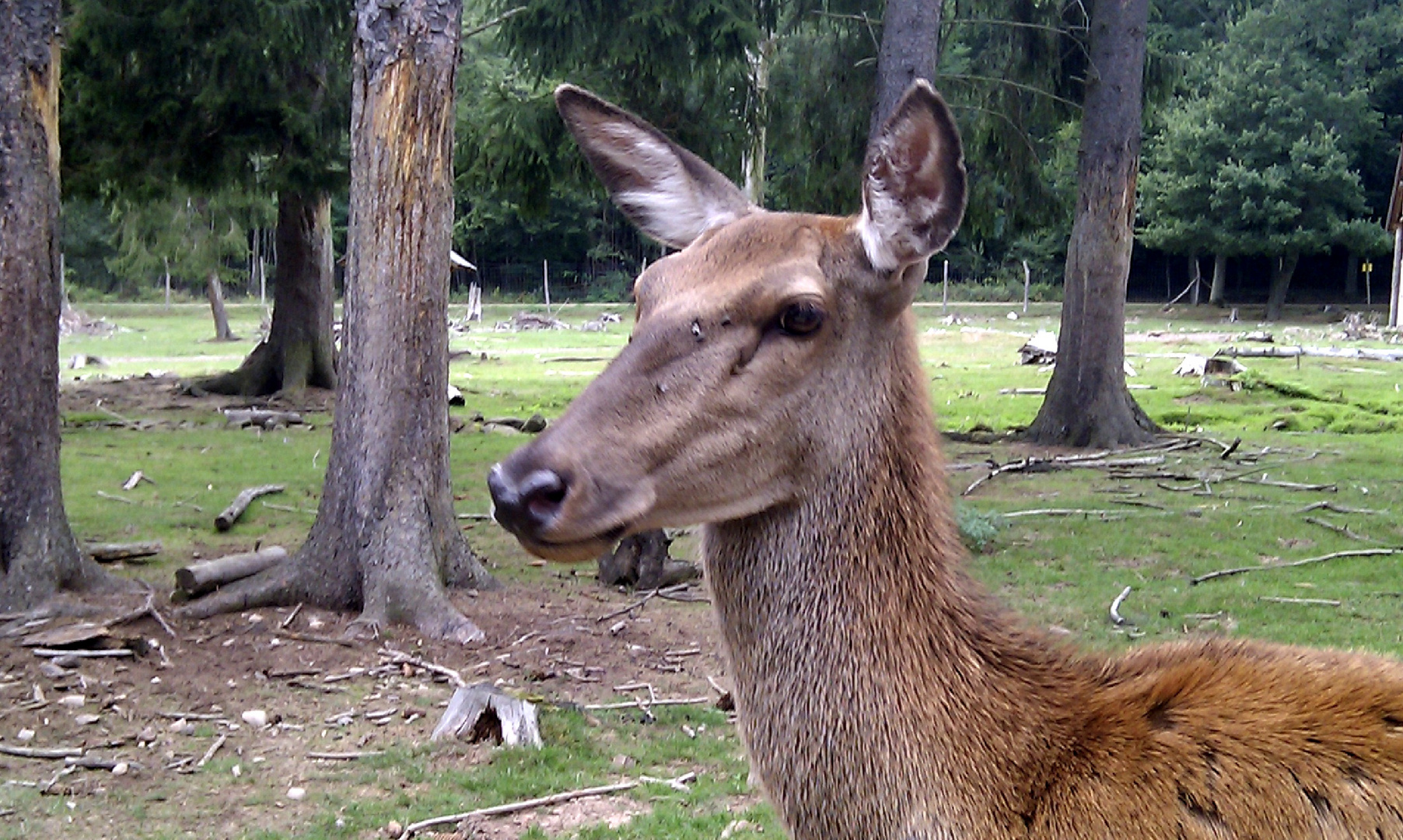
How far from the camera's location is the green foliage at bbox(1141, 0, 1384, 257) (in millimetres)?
44031

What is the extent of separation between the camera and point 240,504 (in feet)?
34.5

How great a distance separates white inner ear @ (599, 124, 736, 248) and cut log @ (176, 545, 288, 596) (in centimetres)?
518

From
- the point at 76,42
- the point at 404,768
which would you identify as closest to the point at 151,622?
the point at 404,768

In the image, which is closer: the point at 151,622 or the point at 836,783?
the point at 836,783

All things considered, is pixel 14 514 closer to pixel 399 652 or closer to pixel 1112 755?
pixel 399 652

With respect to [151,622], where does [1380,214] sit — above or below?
above

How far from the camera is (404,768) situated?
5230 millimetres

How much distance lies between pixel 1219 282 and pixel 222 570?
47.4 metres

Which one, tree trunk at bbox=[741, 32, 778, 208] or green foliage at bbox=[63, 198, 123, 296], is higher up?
tree trunk at bbox=[741, 32, 778, 208]

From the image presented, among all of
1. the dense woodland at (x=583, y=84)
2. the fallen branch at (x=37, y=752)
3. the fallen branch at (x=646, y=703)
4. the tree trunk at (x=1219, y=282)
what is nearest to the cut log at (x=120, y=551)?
the fallen branch at (x=37, y=752)

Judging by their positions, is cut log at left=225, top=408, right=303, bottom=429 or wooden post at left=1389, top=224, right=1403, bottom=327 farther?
wooden post at left=1389, top=224, right=1403, bottom=327

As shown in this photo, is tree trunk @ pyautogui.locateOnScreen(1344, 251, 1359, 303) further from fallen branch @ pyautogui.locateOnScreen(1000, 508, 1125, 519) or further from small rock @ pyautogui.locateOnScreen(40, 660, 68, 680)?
small rock @ pyautogui.locateOnScreen(40, 660, 68, 680)

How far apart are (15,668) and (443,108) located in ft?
11.9

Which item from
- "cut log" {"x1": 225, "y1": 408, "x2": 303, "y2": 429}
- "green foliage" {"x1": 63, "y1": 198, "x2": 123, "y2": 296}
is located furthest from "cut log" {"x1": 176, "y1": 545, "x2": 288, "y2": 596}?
A: "green foliage" {"x1": 63, "y1": 198, "x2": 123, "y2": 296}
